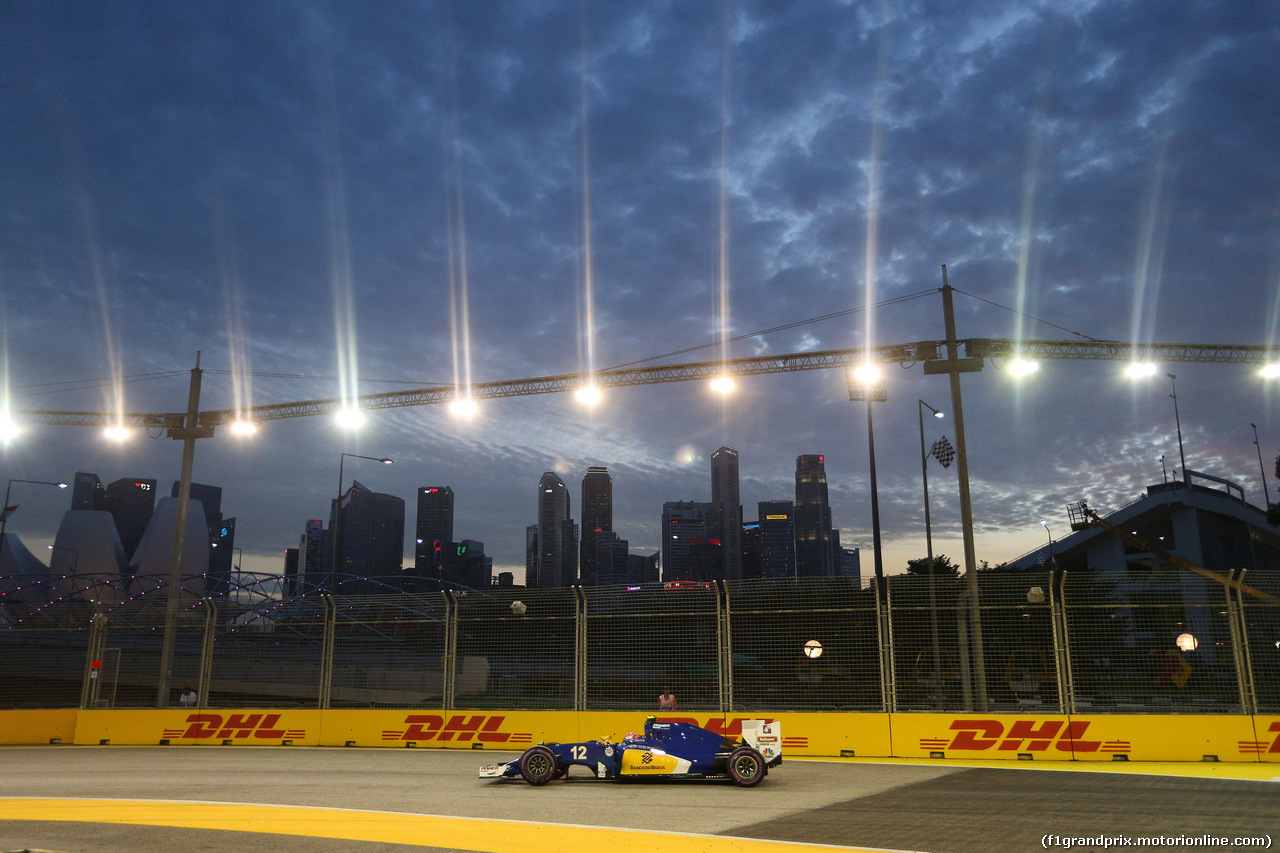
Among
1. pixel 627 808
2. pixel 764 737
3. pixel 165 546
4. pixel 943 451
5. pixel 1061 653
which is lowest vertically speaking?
pixel 627 808

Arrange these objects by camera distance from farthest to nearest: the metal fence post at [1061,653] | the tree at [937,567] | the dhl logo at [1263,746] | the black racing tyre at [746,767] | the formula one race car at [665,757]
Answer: the tree at [937,567] < the metal fence post at [1061,653] < the dhl logo at [1263,746] < the formula one race car at [665,757] < the black racing tyre at [746,767]

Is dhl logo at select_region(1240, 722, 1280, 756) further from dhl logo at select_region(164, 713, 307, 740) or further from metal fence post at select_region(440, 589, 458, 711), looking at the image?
dhl logo at select_region(164, 713, 307, 740)

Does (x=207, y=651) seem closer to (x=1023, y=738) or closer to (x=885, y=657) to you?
(x=885, y=657)

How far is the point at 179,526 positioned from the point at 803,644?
51.1 ft

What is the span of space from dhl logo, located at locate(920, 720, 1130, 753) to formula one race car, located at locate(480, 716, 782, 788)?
4.50 m

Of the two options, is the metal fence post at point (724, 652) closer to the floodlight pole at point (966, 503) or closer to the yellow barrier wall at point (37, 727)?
the floodlight pole at point (966, 503)

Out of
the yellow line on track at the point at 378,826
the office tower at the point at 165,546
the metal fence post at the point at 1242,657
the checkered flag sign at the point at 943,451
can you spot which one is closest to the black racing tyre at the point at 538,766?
the yellow line on track at the point at 378,826

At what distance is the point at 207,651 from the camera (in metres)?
18.8

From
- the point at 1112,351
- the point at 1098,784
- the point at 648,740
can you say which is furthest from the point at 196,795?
the point at 1112,351

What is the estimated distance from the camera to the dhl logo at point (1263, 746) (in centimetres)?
1393

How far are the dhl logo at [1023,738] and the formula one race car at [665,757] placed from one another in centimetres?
450

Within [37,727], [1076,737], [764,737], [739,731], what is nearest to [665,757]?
[764,737]

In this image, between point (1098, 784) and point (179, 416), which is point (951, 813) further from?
point (179, 416)

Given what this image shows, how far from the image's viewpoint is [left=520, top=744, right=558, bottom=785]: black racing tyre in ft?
38.9
